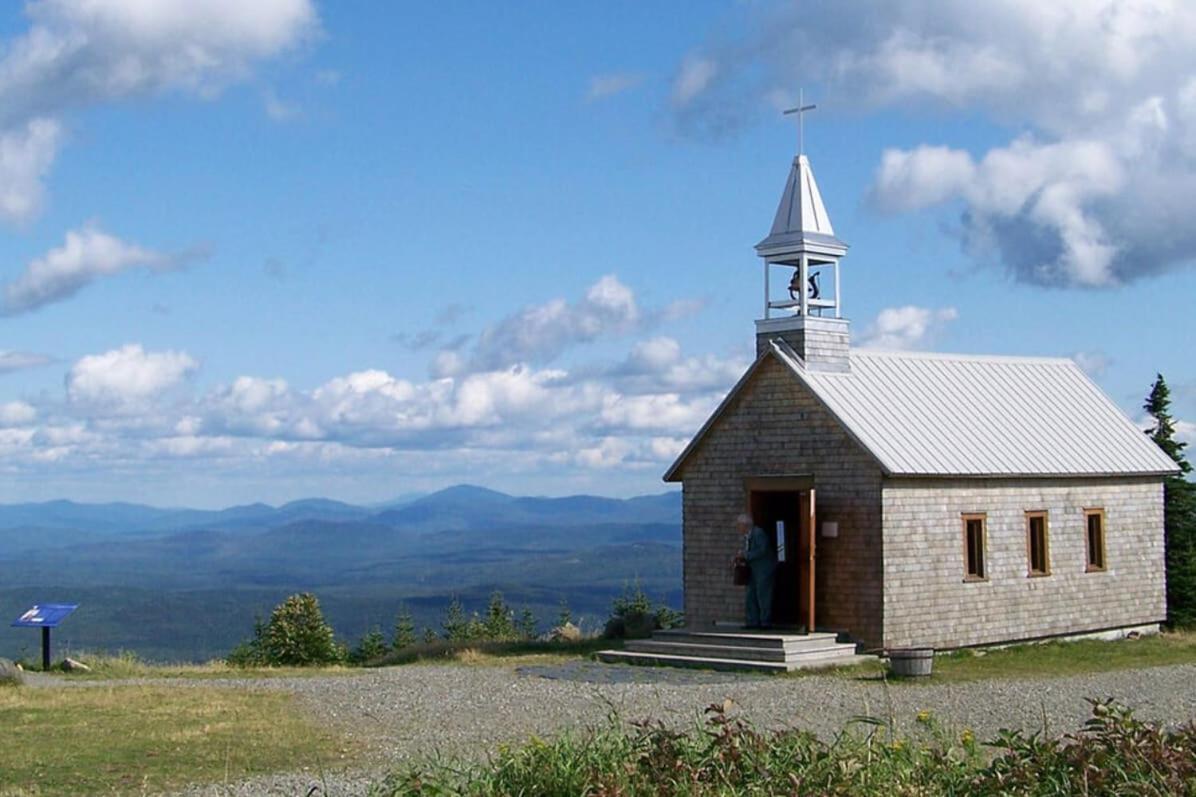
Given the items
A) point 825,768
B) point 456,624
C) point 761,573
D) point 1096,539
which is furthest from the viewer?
point 456,624

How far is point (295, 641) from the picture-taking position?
3394 cm

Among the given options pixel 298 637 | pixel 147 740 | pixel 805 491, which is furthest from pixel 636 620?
pixel 147 740

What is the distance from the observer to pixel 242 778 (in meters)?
14.9

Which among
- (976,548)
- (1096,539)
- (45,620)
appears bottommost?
(45,620)

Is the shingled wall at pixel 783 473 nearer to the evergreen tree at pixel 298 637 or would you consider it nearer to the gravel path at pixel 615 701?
the gravel path at pixel 615 701

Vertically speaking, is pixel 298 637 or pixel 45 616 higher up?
pixel 45 616

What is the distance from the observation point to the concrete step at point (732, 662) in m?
24.2

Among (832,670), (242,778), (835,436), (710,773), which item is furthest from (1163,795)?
(835,436)

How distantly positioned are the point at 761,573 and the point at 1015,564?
4.54 meters

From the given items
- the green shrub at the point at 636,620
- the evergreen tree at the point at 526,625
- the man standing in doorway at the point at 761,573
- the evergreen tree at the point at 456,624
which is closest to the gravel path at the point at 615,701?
the man standing in doorway at the point at 761,573

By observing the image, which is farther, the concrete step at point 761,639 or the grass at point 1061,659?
the concrete step at point 761,639

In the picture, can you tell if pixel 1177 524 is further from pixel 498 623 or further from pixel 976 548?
pixel 498 623

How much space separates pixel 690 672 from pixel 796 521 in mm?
4662

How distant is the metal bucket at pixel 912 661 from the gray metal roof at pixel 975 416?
3165mm
